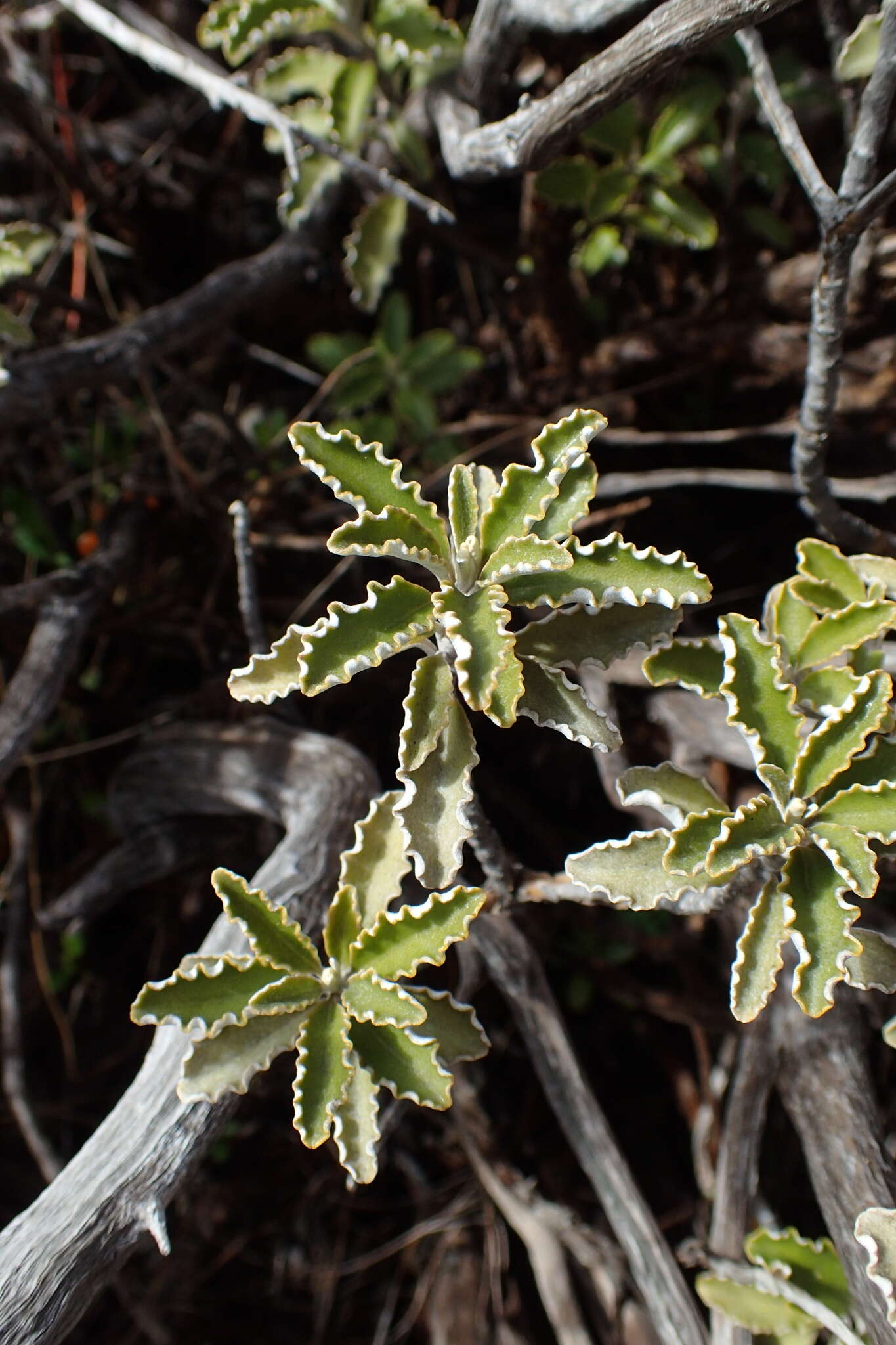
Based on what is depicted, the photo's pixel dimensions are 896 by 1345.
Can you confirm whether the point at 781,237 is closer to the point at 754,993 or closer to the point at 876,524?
the point at 876,524

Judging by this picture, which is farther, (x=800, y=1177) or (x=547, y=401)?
(x=547, y=401)

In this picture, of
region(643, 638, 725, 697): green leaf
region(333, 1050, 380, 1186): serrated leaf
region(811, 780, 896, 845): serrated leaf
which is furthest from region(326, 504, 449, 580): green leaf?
region(333, 1050, 380, 1186): serrated leaf

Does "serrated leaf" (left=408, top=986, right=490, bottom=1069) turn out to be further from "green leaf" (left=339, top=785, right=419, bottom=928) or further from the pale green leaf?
"green leaf" (left=339, top=785, right=419, bottom=928)

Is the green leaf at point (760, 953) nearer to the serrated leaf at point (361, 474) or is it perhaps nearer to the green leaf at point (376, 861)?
the green leaf at point (376, 861)

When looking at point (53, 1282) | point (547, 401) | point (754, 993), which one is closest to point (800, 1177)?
point (754, 993)

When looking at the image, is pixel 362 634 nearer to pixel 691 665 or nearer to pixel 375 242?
pixel 691 665

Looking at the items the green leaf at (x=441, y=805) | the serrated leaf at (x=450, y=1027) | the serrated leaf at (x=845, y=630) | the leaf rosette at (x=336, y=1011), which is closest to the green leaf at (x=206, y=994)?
the leaf rosette at (x=336, y=1011)
